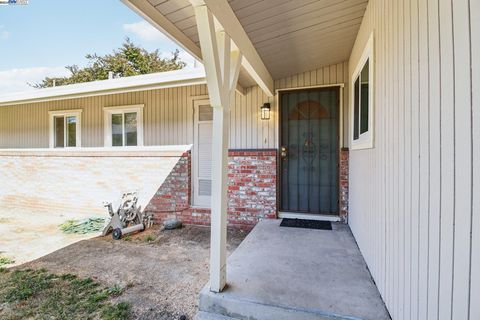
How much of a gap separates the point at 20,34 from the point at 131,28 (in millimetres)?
8178

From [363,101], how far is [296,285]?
7.27 feet

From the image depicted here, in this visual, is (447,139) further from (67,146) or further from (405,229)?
(67,146)

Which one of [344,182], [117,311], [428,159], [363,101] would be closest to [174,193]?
[117,311]

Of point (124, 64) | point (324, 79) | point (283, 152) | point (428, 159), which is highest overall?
point (124, 64)

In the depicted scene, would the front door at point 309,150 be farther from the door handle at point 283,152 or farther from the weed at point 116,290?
the weed at point 116,290

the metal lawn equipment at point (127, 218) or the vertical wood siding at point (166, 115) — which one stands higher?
the vertical wood siding at point (166, 115)

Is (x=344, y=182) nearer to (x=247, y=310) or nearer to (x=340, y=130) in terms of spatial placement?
(x=340, y=130)

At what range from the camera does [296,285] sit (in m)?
2.33

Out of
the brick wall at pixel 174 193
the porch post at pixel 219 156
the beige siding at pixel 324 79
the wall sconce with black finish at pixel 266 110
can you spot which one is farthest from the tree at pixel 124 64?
the porch post at pixel 219 156

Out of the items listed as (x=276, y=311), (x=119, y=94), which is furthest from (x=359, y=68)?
(x=119, y=94)

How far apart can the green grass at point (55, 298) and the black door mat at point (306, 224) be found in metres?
2.60

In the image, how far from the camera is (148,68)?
53.1ft

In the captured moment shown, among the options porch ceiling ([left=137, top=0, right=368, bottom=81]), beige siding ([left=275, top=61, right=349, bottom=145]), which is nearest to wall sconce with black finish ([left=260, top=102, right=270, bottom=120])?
beige siding ([left=275, top=61, right=349, bottom=145])

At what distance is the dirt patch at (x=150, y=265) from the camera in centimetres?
265
